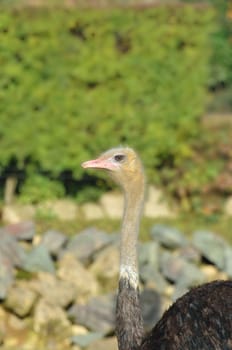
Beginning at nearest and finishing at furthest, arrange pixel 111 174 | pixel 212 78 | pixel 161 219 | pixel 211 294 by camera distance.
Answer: pixel 211 294 → pixel 111 174 → pixel 161 219 → pixel 212 78

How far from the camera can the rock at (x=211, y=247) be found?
11.9 metres

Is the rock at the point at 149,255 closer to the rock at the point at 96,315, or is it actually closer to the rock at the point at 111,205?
the rock at the point at 96,315

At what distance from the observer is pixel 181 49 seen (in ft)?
45.6

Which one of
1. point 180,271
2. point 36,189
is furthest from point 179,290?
point 36,189

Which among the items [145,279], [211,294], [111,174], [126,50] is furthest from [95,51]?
[211,294]

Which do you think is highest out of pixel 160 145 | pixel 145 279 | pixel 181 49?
pixel 181 49

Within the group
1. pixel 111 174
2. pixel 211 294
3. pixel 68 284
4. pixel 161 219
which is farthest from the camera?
pixel 161 219

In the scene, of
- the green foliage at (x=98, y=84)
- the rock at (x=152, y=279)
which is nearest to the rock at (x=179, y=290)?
the rock at (x=152, y=279)

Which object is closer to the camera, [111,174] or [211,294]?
[211,294]

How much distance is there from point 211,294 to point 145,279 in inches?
200

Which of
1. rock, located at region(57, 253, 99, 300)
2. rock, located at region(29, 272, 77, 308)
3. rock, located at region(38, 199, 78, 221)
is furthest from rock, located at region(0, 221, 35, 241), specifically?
→ rock, located at region(38, 199, 78, 221)

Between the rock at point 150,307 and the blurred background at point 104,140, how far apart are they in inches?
4.2

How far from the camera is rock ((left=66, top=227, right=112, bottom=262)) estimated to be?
1126 cm

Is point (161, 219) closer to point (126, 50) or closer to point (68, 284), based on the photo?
point (126, 50)
